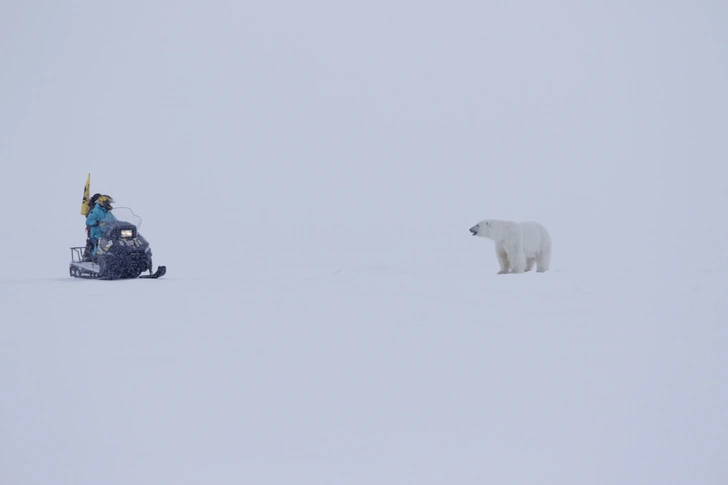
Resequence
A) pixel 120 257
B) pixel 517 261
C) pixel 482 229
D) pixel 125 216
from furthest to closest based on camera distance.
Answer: pixel 482 229
pixel 517 261
pixel 125 216
pixel 120 257

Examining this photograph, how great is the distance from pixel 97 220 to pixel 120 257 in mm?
884

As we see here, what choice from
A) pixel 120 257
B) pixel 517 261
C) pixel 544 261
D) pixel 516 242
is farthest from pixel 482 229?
pixel 120 257

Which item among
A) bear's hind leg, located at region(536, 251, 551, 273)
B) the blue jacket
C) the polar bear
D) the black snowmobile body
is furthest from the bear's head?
the blue jacket

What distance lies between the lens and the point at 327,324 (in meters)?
6.55

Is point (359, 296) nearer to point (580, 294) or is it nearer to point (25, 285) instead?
A: point (580, 294)

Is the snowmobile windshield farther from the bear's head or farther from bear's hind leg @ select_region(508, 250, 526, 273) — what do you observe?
bear's hind leg @ select_region(508, 250, 526, 273)

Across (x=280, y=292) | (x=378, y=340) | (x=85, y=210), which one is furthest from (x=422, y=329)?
(x=85, y=210)

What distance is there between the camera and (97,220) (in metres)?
10.5

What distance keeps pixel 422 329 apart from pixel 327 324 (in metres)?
0.92

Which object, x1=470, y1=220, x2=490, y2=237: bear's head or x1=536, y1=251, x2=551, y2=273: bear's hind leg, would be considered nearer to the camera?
x1=470, y1=220, x2=490, y2=237: bear's head

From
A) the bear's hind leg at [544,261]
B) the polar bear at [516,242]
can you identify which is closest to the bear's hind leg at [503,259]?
the polar bear at [516,242]

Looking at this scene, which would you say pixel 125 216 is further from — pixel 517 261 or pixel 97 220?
pixel 517 261

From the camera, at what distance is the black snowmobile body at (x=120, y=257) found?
32.8 ft

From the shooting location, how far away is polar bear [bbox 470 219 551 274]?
11.4 metres
